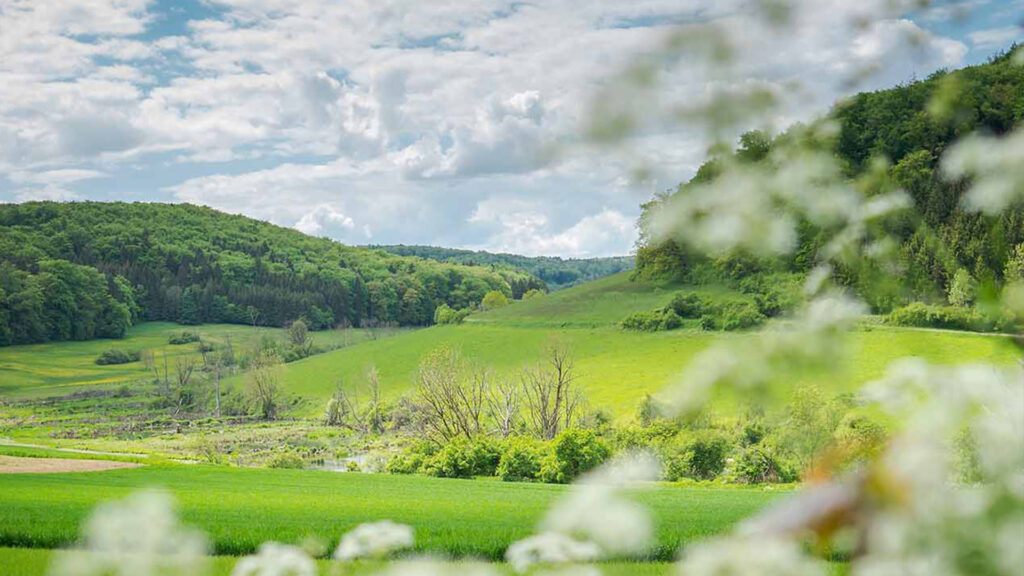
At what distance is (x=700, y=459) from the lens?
29.4 metres

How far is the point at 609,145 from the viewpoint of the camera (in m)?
1.68

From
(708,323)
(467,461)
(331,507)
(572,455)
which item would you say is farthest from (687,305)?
(331,507)

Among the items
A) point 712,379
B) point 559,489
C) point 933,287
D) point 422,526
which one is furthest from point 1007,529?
point 559,489

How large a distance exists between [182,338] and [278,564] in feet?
441

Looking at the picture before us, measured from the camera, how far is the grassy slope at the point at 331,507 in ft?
42.2

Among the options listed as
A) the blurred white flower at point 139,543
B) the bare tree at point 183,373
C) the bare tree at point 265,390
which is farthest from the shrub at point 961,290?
the bare tree at point 183,373

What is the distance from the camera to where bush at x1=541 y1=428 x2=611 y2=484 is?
28109 millimetres

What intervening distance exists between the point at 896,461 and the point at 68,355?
126 meters

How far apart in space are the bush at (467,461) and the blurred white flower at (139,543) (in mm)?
30683

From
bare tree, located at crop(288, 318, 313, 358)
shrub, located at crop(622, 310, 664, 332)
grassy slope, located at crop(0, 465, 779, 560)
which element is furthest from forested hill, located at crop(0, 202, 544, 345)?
grassy slope, located at crop(0, 465, 779, 560)

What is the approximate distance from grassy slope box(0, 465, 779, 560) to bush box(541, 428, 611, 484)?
312 centimetres

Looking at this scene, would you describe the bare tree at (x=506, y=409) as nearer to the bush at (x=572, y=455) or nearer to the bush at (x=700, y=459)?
→ the bush at (x=572, y=455)

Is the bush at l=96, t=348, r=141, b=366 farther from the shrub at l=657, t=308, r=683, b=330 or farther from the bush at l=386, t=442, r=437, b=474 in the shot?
the bush at l=386, t=442, r=437, b=474

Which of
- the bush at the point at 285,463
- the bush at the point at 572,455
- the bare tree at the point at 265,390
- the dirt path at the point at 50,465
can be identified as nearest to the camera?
the dirt path at the point at 50,465
